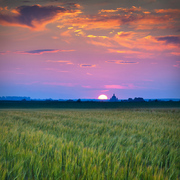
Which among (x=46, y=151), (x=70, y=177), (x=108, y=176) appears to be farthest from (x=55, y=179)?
(x=46, y=151)

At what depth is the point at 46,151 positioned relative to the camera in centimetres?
397

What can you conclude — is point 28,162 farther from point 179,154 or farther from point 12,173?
point 179,154

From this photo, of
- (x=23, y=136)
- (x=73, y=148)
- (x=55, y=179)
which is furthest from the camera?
(x=23, y=136)

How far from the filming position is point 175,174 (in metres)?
2.97

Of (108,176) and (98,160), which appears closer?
(108,176)

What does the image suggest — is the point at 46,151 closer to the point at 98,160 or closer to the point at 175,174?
the point at 98,160

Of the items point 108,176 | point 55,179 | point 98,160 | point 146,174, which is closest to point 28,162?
point 55,179

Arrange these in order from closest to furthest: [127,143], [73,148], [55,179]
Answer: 1. [55,179]
2. [73,148]
3. [127,143]

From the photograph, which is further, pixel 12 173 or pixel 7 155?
pixel 7 155

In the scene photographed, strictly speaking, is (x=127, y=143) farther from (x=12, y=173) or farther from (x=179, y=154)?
(x=12, y=173)

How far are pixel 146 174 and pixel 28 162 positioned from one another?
2.17 meters

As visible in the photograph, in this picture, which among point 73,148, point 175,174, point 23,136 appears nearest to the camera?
point 175,174

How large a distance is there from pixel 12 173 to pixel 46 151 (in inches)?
41.1

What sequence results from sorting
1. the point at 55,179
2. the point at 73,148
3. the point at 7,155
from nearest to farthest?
the point at 55,179 < the point at 7,155 < the point at 73,148
